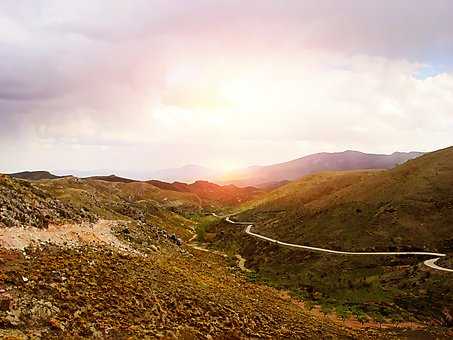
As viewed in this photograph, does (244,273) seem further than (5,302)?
Yes

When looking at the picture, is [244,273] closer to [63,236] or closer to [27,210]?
[63,236]

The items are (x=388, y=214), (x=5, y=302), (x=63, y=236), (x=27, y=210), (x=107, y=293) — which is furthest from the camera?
(x=388, y=214)

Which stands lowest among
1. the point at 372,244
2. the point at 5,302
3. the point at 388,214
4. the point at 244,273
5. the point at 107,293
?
the point at 244,273

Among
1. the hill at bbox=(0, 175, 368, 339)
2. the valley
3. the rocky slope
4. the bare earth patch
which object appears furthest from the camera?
the rocky slope

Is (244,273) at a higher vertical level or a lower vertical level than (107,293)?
lower

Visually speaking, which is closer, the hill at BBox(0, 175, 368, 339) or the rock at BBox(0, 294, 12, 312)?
the rock at BBox(0, 294, 12, 312)

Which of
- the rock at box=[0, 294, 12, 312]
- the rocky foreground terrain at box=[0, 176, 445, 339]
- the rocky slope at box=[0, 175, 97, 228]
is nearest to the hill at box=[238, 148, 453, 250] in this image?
the rocky foreground terrain at box=[0, 176, 445, 339]

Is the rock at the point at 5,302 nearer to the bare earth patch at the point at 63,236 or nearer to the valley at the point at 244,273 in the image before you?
the valley at the point at 244,273

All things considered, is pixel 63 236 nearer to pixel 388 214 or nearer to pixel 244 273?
pixel 244 273

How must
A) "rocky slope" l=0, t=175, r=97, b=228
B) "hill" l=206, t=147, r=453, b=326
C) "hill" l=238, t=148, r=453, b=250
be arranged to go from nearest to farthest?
1. "rocky slope" l=0, t=175, r=97, b=228
2. "hill" l=206, t=147, r=453, b=326
3. "hill" l=238, t=148, r=453, b=250

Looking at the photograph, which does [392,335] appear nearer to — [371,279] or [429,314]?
[429,314]

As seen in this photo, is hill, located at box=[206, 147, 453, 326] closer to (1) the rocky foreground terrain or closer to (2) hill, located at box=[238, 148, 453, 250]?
(2) hill, located at box=[238, 148, 453, 250]

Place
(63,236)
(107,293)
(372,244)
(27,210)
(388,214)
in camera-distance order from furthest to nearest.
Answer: (388,214)
(372,244)
(27,210)
(63,236)
(107,293)

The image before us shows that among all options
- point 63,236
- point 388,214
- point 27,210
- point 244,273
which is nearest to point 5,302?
point 63,236
